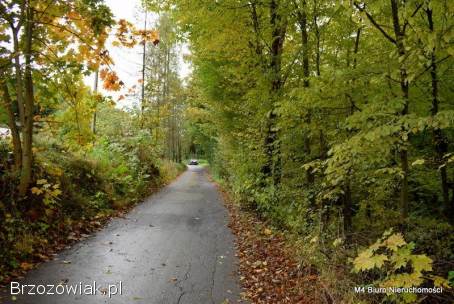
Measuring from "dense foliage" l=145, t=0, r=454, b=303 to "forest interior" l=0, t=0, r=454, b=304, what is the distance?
0.12 feet

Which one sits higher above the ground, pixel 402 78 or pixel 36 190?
pixel 402 78

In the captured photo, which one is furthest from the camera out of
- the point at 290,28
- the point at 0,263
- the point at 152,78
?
the point at 152,78

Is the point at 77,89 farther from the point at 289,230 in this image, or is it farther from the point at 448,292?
the point at 448,292

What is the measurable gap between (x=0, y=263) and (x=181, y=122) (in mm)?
36233

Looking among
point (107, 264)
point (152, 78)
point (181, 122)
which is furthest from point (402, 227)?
point (181, 122)

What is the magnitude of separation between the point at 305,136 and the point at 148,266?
14.5 ft

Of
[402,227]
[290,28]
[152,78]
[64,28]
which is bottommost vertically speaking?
[402,227]

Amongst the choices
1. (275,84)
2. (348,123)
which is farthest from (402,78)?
(275,84)

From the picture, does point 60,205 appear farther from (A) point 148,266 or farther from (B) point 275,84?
(B) point 275,84

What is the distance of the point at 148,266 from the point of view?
20.2 ft

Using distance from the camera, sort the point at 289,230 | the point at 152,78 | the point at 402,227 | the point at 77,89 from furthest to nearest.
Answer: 1. the point at 152,78
2. the point at 289,230
3. the point at 77,89
4. the point at 402,227

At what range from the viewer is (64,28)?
6.82 metres

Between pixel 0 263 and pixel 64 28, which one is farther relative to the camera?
pixel 64 28

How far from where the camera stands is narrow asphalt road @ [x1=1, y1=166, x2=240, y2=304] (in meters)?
5.01
